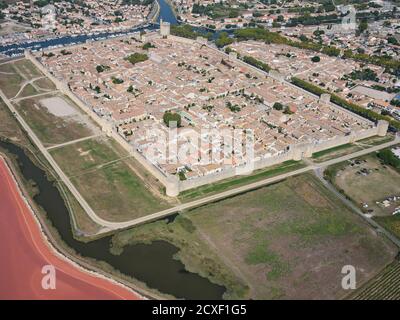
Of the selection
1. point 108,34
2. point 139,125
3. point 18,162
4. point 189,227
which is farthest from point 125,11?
point 189,227

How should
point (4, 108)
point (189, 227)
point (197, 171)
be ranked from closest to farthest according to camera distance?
point (189, 227), point (197, 171), point (4, 108)

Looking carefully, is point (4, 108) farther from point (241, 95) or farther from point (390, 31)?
point (390, 31)

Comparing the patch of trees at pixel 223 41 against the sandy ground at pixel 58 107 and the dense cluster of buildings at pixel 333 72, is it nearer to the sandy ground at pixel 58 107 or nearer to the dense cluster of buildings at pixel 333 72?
the dense cluster of buildings at pixel 333 72

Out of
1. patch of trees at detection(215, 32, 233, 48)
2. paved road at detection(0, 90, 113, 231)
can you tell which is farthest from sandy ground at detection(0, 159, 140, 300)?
patch of trees at detection(215, 32, 233, 48)

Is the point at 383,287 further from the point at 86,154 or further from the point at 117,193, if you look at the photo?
the point at 86,154

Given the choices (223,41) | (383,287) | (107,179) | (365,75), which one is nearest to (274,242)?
(383,287)

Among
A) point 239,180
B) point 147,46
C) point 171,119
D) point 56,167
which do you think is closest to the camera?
point 239,180

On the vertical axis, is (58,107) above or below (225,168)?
below
